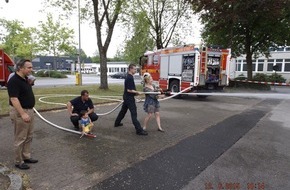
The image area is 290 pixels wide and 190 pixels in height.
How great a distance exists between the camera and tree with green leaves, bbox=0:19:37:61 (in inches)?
1622

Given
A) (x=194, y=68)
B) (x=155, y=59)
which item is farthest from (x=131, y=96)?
(x=155, y=59)

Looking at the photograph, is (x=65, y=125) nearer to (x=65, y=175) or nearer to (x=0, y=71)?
(x=65, y=175)

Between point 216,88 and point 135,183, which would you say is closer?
point 135,183

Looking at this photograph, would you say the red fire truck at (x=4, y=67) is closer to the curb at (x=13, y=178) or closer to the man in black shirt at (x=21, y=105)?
the man in black shirt at (x=21, y=105)

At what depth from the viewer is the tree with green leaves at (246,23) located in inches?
817

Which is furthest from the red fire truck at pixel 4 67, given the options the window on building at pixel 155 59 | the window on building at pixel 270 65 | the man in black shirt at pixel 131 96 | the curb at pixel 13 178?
the window on building at pixel 270 65

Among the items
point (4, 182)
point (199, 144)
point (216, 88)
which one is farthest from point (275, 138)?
point (216, 88)

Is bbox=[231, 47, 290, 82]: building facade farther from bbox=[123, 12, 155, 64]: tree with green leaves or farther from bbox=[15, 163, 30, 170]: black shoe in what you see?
bbox=[15, 163, 30, 170]: black shoe

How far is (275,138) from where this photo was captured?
6.85m

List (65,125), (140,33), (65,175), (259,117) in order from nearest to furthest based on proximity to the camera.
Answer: (65,175) → (65,125) → (259,117) → (140,33)

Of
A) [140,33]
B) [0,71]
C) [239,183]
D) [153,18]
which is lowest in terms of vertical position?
[239,183]

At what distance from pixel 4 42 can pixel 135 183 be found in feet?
150

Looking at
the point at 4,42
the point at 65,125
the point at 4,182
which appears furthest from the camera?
the point at 4,42

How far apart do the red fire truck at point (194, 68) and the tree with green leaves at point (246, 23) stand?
781cm
